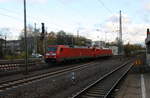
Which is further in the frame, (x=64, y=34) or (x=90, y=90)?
(x=64, y=34)

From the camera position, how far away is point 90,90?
12695mm

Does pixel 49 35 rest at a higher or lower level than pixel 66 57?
higher

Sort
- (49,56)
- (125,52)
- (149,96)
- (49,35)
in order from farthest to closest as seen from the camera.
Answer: (49,35), (125,52), (49,56), (149,96)

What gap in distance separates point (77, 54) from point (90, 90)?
983 inches

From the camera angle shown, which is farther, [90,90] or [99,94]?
[90,90]

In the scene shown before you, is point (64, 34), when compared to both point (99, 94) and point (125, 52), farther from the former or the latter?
point (99, 94)

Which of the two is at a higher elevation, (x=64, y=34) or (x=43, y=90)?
(x=64, y=34)

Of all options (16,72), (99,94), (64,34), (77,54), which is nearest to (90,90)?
(99,94)

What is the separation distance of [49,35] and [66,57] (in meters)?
75.1

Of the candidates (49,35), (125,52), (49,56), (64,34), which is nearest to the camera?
(49,56)

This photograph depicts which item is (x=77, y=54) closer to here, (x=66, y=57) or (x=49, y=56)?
(x=66, y=57)

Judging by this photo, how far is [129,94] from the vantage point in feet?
38.3

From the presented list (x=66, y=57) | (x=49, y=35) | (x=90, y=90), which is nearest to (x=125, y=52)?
(x=66, y=57)

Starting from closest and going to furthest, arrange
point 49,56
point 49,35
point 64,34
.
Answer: point 49,56
point 49,35
point 64,34
